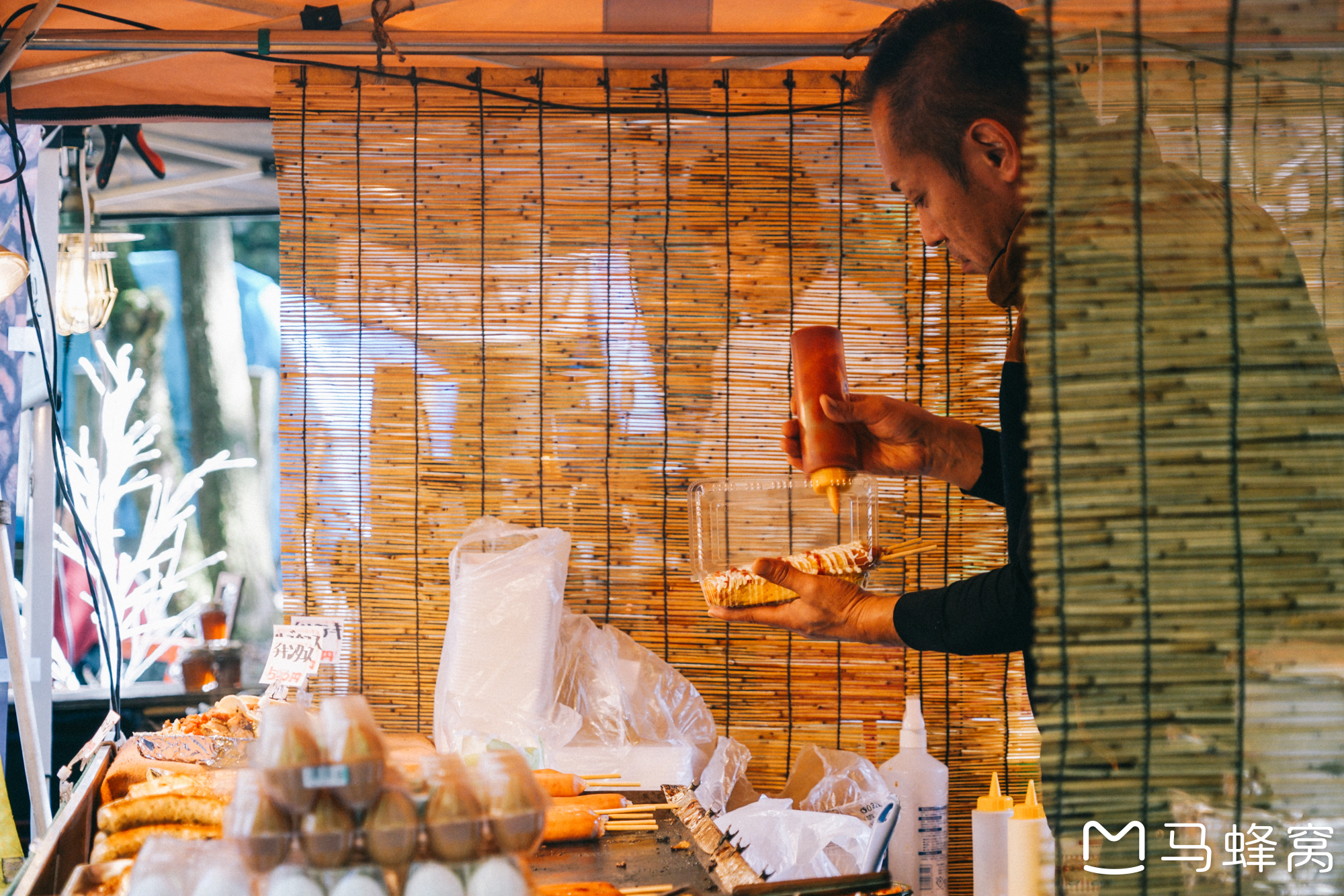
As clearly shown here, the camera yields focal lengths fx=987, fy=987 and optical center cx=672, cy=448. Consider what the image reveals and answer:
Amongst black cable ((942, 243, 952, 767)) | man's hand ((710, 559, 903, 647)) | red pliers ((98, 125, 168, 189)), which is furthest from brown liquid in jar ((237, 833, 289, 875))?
red pliers ((98, 125, 168, 189))

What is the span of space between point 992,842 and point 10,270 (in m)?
2.47

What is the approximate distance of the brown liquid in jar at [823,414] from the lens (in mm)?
1951

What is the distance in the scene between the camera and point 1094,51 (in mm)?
865

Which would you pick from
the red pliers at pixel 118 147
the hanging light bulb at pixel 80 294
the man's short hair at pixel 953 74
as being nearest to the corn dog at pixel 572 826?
the man's short hair at pixel 953 74


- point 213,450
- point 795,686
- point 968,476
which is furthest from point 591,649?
point 213,450

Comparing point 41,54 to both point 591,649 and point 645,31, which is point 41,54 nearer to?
point 645,31

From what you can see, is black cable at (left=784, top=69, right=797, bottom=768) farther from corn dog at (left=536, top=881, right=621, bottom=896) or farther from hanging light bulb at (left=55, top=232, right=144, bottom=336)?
hanging light bulb at (left=55, top=232, right=144, bottom=336)

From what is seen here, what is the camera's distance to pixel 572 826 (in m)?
1.75

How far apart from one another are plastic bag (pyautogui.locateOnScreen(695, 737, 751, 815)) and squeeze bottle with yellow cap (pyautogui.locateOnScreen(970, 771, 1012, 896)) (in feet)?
1.89

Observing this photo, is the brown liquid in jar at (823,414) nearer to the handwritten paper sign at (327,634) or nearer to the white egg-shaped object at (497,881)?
the white egg-shaped object at (497,881)

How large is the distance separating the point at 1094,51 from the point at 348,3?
83.5 inches

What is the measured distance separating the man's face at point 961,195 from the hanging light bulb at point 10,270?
1806 millimetres

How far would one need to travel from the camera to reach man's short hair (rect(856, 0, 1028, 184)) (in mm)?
1508

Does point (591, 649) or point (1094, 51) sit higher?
point (1094, 51)
